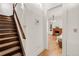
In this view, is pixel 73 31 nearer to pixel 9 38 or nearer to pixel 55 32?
pixel 55 32

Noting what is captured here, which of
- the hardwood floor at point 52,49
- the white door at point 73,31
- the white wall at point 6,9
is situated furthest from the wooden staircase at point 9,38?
the white door at point 73,31

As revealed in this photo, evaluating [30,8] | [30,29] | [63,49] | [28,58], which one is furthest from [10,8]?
[63,49]

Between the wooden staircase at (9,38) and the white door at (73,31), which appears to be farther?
the wooden staircase at (9,38)

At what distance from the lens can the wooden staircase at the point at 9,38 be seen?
60.7 inches

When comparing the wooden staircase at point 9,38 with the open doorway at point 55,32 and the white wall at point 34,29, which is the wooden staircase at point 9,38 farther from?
the open doorway at point 55,32

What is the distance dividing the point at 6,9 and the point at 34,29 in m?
0.47

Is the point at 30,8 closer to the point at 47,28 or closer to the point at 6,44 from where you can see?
the point at 47,28

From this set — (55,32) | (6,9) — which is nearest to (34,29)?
(55,32)

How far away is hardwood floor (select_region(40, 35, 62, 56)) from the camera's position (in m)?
1.46

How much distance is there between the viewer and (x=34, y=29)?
160 centimetres

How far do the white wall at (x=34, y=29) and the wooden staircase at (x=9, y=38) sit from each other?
0.13 metres

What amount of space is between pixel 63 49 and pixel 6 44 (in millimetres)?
764

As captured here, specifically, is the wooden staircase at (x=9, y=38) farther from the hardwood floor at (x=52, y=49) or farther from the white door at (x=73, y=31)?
the white door at (x=73, y=31)

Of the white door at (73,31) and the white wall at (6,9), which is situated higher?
the white wall at (6,9)
